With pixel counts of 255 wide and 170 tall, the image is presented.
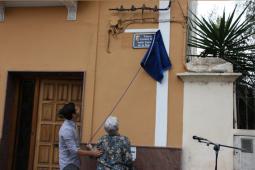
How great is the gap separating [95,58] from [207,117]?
2.07 metres

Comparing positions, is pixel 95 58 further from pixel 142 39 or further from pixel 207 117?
pixel 207 117

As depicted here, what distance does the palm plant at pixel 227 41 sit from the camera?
22.6ft

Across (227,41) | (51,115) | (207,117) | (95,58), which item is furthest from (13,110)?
(227,41)

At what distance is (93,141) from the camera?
664 cm

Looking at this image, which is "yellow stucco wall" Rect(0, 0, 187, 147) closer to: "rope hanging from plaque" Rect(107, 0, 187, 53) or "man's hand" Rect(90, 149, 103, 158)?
"rope hanging from plaque" Rect(107, 0, 187, 53)

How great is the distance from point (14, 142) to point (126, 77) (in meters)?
2.40

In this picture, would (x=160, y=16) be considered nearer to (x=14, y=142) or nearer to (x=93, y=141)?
(x=93, y=141)

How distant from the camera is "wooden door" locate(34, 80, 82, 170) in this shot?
7.21 meters

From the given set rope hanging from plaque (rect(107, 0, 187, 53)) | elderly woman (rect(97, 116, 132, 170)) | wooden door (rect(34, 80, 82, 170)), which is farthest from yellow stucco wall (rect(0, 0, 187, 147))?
elderly woman (rect(97, 116, 132, 170))

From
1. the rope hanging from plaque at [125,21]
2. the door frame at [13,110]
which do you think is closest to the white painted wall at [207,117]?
the rope hanging from plaque at [125,21]

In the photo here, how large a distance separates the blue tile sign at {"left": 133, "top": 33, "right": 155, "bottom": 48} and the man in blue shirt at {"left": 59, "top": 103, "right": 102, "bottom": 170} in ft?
6.26

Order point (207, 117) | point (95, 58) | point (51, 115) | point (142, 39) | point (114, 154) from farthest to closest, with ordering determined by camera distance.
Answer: point (51, 115), point (95, 58), point (142, 39), point (207, 117), point (114, 154)

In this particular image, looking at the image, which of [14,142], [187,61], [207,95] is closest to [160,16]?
[187,61]

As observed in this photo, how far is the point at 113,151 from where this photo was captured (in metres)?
5.14
